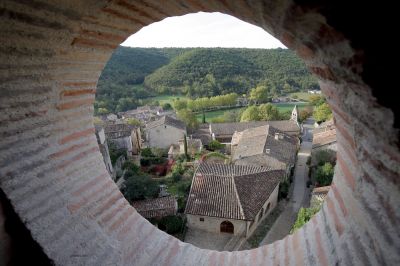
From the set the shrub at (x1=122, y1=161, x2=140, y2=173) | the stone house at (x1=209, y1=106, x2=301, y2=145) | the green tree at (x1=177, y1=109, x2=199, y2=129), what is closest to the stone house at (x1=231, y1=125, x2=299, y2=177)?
the stone house at (x1=209, y1=106, x2=301, y2=145)

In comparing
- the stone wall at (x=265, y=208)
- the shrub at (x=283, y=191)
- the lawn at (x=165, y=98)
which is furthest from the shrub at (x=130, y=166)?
the lawn at (x=165, y=98)

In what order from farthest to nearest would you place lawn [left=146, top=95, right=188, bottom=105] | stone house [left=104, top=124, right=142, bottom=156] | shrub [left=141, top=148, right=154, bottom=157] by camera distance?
lawn [left=146, top=95, right=188, bottom=105] < stone house [left=104, top=124, right=142, bottom=156] < shrub [left=141, top=148, right=154, bottom=157]

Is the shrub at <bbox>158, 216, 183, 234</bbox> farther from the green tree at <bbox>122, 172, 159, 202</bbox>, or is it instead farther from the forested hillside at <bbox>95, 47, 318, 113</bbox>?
the forested hillside at <bbox>95, 47, 318, 113</bbox>

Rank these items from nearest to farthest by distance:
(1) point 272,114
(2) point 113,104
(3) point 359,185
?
(3) point 359,185
(1) point 272,114
(2) point 113,104

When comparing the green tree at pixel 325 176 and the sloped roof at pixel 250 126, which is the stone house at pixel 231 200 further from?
the sloped roof at pixel 250 126

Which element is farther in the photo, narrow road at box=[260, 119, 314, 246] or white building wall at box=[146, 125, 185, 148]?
white building wall at box=[146, 125, 185, 148]

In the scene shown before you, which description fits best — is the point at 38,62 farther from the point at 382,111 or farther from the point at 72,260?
the point at 382,111

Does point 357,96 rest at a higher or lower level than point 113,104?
higher

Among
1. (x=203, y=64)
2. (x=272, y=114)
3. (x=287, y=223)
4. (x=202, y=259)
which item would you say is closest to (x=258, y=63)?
(x=203, y=64)

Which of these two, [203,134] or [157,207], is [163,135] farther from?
[157,207]
